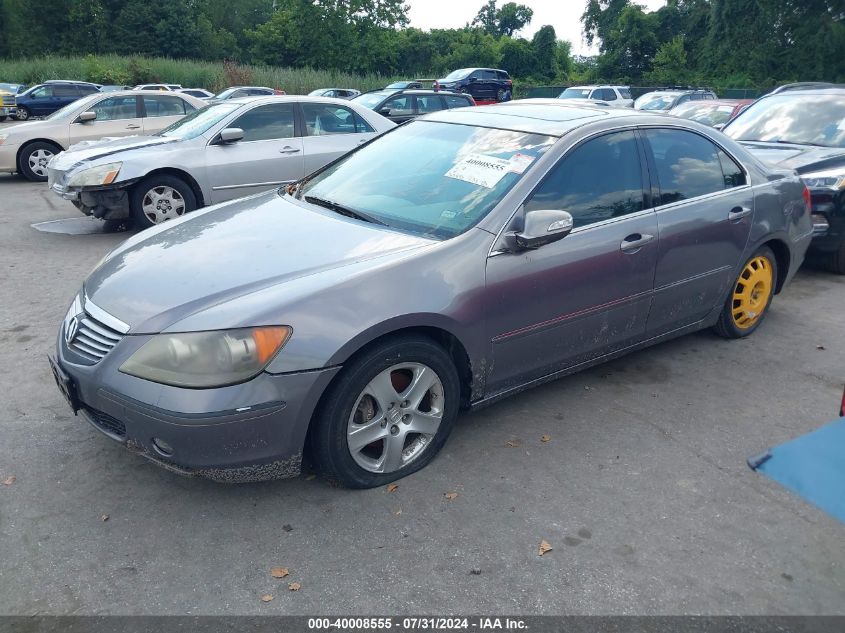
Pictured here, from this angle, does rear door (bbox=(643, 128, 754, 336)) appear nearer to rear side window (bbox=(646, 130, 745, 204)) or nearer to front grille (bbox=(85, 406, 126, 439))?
rear side window (bbox=(646, 130, 745, 204))

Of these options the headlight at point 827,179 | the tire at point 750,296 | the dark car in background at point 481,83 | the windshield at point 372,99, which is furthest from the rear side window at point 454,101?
the dark car in background at point 481,83

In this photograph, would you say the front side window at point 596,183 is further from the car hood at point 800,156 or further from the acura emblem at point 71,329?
the car hood at point 800,156

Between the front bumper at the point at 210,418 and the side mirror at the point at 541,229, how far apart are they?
45.3 inches

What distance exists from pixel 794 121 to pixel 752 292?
3.74m

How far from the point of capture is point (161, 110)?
12.7 metres

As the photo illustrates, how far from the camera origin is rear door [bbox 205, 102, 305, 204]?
27.2ft

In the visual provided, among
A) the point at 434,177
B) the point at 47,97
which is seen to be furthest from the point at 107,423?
the point at 47,97

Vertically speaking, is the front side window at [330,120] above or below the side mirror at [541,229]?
above

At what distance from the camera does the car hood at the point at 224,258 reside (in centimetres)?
304

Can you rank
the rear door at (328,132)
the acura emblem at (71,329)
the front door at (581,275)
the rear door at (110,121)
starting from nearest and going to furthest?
the acura emblem at (71,329), the front door at (581,275), the rear door at (328,132), the rear door at (110,121)

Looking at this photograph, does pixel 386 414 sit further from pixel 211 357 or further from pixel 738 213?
pixel 738 213

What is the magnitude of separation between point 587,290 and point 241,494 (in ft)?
6.65

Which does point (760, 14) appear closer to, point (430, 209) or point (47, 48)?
point (430, 209)

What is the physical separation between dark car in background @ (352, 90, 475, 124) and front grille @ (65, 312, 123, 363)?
13304mm
